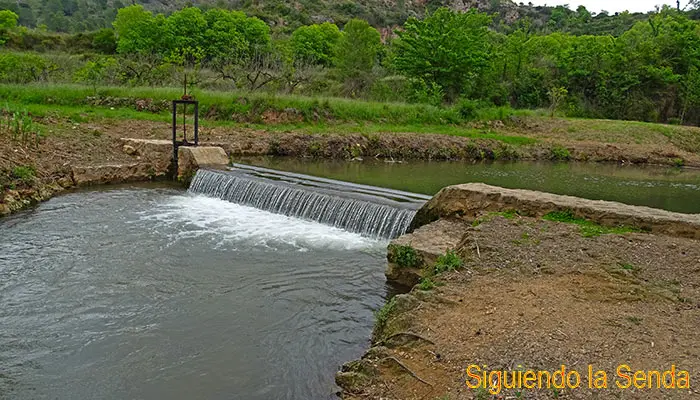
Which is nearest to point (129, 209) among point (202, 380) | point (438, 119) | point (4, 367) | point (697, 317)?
point (4, 367)

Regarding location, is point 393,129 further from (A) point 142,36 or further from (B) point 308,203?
(A) point 142,36

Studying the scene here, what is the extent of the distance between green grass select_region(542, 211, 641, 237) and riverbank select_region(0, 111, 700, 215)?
1088 cm

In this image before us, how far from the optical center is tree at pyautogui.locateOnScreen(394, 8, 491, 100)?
Result: 32406 mm

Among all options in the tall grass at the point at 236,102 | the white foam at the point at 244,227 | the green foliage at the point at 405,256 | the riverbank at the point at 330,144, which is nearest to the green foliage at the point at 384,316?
the green foliage at the point at 405,256

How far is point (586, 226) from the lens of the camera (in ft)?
25.1

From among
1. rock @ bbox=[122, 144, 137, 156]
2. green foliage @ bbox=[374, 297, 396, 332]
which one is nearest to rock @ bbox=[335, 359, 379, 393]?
green foliage @ bbox=[374, 297, 396, 332]

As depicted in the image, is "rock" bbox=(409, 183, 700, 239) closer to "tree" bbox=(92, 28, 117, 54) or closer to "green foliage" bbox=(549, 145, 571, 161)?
"green foliage" bbox=(549, 145, 571, 161)

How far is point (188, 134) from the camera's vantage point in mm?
18703

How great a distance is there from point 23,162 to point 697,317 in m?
14.0

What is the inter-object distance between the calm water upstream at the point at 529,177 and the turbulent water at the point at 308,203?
2.68m

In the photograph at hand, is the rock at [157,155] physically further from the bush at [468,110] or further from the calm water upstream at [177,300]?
the bush at [468,110]

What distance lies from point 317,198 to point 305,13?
7526 cm

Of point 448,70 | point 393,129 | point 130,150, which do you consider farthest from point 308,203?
point 448,70

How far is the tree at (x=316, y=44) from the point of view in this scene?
50.5 meters
